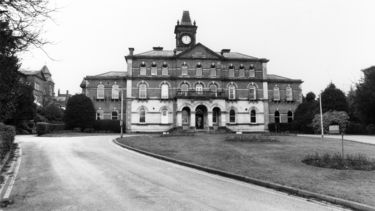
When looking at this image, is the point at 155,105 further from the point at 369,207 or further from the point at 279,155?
the point at 369,207

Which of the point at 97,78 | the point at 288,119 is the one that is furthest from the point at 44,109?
the point at 288,119

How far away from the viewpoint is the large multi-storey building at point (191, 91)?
4903cm

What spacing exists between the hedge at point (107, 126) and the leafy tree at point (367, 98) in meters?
33.7

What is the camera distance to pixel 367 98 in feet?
138

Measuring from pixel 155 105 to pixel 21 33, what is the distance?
39.7 metres

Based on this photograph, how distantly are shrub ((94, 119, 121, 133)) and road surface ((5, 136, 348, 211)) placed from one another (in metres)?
33.2

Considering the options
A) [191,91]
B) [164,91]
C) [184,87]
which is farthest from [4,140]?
[184,87]

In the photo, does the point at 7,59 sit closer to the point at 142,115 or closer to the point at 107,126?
the point at 107,126

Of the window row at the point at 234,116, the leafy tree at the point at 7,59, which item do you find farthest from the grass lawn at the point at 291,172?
the window row at the point at 234,116

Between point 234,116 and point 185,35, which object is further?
point 185,35

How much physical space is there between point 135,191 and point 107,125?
130ft

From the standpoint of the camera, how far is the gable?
50500mm

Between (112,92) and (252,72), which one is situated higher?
(252,72)

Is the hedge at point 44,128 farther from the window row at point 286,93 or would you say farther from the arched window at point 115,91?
the window row at point 286,93
